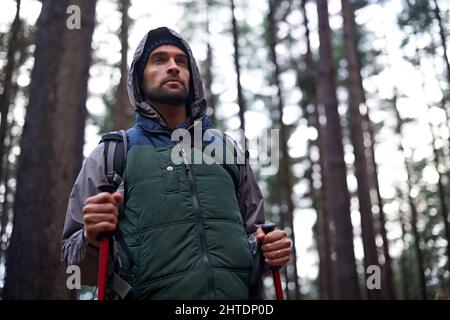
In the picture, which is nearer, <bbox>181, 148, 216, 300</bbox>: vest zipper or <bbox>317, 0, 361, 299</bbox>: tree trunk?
<bbox>181, 148, 216, 300</bbox>: vest zipper

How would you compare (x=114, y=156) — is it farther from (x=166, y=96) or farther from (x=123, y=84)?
(x=123, y=84)

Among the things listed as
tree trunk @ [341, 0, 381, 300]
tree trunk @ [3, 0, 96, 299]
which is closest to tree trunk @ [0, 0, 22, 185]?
tree trunk @ [3, 0, 96, 299]

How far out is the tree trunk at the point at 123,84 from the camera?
11969mm

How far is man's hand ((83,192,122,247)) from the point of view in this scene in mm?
2172

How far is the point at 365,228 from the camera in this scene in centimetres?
1238

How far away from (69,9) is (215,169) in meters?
4.74

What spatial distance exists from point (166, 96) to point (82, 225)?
1.03 metres

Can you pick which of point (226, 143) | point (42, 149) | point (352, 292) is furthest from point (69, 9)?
point (352, 292)

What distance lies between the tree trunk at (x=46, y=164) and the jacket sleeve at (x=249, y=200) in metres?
3.15

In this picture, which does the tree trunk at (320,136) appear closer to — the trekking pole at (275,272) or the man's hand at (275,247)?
the trekking pole at (275,272)

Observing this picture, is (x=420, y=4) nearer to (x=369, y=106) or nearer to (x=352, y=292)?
(x=369, y=106)

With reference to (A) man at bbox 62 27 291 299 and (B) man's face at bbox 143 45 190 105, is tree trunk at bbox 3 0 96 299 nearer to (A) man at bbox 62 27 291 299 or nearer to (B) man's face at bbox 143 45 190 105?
(A) man at bbox 62 27 291 299

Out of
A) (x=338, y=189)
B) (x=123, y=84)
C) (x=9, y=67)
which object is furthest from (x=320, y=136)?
(x=9, y=67)

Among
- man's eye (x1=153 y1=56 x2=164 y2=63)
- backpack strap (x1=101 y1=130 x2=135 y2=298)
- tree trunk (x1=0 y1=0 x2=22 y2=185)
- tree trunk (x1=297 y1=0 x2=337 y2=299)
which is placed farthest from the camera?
tree trunk (x1=297 y1=0 x2=337 y2=299)
